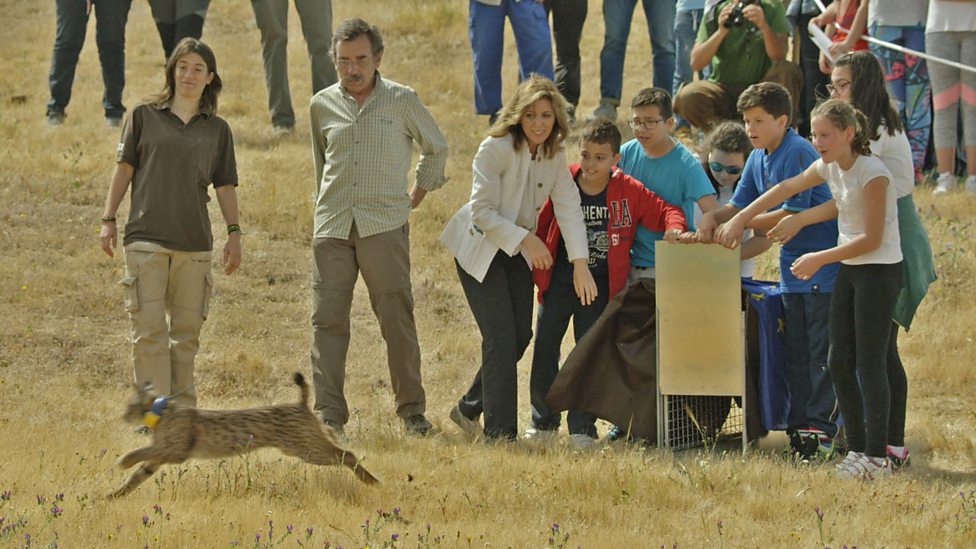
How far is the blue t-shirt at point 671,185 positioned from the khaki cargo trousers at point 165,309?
2.27 m

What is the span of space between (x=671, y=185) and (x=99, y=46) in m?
7.32

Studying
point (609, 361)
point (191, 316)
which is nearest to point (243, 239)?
point (191, 316)

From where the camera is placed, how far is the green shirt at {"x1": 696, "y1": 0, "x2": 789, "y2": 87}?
10445 millimetres

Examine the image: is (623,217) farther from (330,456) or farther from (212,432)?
(212,432)

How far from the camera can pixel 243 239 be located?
1066 centimetres

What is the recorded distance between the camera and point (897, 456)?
6.50 metres

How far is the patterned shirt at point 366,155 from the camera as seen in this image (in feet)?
22.4

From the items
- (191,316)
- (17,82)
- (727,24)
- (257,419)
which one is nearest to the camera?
(257,419)

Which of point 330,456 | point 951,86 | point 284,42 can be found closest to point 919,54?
point 951,86

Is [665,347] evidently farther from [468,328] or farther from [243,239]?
[243,239]

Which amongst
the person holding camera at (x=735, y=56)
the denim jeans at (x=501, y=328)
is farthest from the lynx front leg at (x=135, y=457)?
the person holding camera at (x=735, y=56)

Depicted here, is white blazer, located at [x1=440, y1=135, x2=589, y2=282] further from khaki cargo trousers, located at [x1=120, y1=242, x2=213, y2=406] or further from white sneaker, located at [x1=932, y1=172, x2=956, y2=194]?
white sneaker, located at [x1=932, y1=172, x2=956, y2=194]

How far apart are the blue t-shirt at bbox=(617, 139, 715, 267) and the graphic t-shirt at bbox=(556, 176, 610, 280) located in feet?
0.68

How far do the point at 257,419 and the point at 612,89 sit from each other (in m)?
7.44
